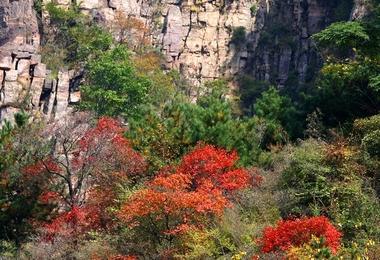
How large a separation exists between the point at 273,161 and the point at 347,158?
3788 mm

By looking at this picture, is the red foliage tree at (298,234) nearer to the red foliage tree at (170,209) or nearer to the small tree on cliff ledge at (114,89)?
the red foliage tree at (170,209)

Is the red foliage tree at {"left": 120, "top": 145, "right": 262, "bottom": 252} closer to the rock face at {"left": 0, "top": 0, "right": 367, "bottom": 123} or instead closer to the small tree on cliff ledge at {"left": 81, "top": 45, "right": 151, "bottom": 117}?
the small tree on cliff ledge at {"left": 81, "top": 45, "right": 151, "bottom": 117}

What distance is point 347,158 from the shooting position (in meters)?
13.3

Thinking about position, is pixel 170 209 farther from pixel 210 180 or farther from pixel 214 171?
pixel 214 171

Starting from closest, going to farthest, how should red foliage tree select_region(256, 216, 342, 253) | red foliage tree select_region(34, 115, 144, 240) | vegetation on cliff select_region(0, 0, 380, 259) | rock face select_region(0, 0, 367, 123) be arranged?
red foliage tree select_region(256, 216, 342, 253)
vegetation on cliff select_region(0, 0, 380, 259)
red foliage tree select_region(34, 115, 144, 240)
rock face select_region(0, 0, 367, 123)

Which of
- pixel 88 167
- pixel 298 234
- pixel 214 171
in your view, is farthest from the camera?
pixel 88 167

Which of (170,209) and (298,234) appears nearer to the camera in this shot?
(298,234)

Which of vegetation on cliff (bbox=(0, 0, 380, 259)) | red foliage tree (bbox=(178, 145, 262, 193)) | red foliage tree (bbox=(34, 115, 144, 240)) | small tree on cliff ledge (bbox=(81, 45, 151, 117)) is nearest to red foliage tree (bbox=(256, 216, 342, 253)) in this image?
vegetation on cliff (bbox=(0, 0, 380, 259))

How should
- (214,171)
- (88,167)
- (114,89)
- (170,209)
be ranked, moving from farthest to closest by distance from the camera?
(114,89), (88,167), (214,171), (170,209)

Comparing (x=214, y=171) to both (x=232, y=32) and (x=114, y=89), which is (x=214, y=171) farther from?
(x=232, y=32)

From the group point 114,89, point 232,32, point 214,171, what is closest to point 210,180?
point 214,171

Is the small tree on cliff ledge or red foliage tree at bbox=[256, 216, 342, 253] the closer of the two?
red foliage tree at bbox=[256, 216, 342, 253]

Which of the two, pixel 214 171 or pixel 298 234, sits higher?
pixel 298 234

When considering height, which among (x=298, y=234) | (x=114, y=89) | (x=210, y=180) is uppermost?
(x=298, y=234)
